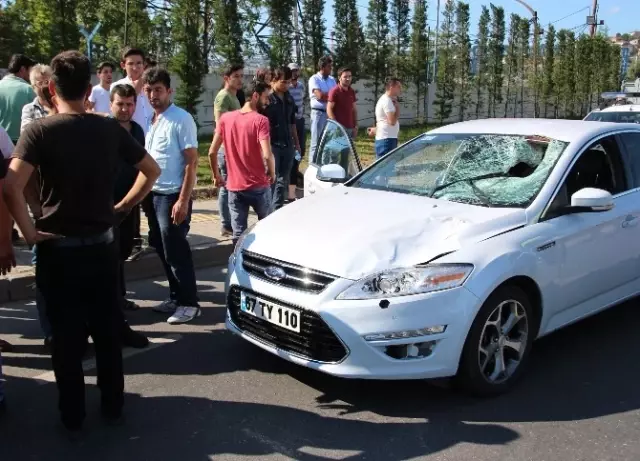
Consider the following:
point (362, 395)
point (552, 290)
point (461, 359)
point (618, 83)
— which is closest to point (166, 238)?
point (362, 395)

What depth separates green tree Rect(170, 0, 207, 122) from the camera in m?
18.1

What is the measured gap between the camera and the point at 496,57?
31266mm

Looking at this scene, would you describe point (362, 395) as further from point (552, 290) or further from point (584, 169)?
point (584, 169)

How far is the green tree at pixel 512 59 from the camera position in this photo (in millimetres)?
33438

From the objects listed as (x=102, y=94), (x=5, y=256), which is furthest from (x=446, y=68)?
(x=5, y=256)

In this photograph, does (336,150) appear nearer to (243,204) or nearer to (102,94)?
(243,204)

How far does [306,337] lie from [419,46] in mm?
25197

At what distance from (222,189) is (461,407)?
172 inches

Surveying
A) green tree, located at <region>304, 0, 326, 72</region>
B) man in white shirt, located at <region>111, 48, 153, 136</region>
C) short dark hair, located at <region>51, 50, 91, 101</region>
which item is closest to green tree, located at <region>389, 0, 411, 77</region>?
green tree, located at <region>304, 0, 326, 72</region>

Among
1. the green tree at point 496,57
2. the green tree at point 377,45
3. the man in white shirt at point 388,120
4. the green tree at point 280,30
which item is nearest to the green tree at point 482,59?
the green tree at point 496,57

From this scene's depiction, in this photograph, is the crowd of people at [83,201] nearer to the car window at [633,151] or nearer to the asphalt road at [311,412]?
the asphalt road at [311,412]

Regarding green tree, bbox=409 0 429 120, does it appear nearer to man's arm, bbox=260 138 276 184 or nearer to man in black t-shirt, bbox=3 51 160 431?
man's arm, bbox=260 138 276 184

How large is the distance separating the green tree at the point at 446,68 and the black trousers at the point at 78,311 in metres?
25.7

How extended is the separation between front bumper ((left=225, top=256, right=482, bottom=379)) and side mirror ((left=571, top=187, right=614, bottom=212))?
3.61 ft
